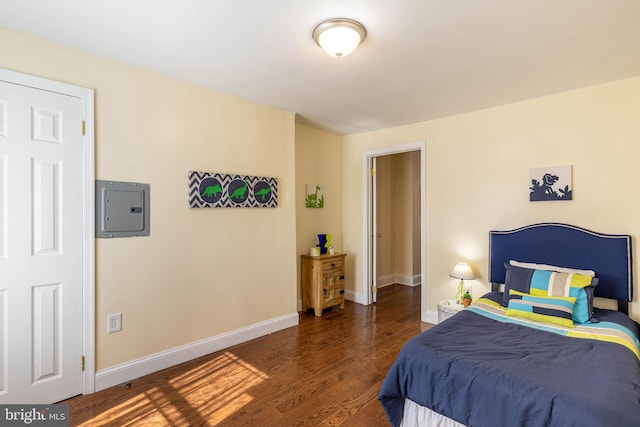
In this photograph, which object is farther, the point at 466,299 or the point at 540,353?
the point at 466,299

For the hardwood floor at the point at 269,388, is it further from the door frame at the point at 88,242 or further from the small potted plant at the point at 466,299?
the small potted plant at the point at 466,299

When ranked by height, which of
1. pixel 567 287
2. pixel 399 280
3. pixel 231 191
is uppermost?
pixel 231 191

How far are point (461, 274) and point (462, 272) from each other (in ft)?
0.09

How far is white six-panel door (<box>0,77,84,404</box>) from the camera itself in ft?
6.68

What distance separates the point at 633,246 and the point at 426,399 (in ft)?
7.60

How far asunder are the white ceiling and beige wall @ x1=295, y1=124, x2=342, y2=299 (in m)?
1.21

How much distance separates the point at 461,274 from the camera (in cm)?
339

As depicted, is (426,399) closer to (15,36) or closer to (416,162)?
(15,36)

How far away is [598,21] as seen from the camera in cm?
191

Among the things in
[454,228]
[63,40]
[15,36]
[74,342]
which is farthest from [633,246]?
[15,36]

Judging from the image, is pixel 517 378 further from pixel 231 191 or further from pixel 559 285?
pixel 231 191

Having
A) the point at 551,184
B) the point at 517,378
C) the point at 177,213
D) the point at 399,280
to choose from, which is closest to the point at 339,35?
the point at 177,213

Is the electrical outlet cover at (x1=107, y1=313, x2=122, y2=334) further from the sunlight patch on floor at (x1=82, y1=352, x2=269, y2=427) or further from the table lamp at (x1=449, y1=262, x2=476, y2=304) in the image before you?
the table lamp at (x1=449, y1=262, x2=476, y2=304)

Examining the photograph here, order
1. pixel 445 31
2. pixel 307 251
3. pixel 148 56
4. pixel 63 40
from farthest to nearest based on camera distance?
pixel 307 251
pixel 148 56
pixel 63 40
pixel 445 31
